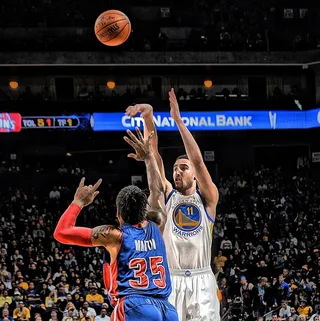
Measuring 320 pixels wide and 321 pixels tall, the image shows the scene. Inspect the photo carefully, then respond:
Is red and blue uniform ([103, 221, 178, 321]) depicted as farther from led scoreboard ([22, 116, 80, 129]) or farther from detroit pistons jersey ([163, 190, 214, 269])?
led scoreboard ([22, 116, 80, 129])

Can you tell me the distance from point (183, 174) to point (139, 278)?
1.83 meters

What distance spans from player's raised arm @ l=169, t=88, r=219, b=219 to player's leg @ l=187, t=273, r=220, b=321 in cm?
65

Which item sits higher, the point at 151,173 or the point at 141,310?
the point at 151,173

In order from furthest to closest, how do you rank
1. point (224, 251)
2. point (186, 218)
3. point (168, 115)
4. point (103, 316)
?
point (168, 115)
point (224, 251)
point (103, 316)
point (186, 218)

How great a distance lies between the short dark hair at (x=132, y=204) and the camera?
5410 millimetres

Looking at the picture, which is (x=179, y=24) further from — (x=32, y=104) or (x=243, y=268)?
(x=243, y=268)

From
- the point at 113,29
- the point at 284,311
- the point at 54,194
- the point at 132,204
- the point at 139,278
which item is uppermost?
the point at 113,29

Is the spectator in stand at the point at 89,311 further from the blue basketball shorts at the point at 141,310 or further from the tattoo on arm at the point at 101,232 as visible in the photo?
→ the tattoo on arm at the point at 101,232

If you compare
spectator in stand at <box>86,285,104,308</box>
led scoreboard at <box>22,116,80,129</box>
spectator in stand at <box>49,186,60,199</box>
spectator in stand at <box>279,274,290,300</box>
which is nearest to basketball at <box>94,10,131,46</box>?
spectator in stand at <box>86,285,104,308</box>

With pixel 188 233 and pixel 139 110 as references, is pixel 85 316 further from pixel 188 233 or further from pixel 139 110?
pixel 139 110

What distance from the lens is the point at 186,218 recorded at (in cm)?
709

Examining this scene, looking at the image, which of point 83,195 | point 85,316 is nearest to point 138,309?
point 83,195

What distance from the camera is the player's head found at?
23.1 ft

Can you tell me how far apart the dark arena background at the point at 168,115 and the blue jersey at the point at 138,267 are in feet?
50.1
